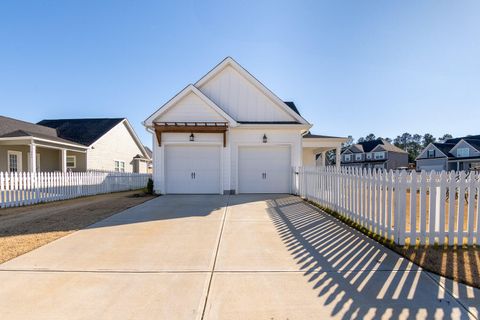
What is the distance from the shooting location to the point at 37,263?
147 inches

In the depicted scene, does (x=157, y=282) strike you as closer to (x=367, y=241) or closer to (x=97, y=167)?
(x=367, y=241)

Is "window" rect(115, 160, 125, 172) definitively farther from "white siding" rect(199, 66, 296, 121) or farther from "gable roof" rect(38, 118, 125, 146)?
"white siding" rect(199, 66, 296, 121)

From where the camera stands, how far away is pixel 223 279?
10.7 feet

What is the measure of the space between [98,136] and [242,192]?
14.6 m

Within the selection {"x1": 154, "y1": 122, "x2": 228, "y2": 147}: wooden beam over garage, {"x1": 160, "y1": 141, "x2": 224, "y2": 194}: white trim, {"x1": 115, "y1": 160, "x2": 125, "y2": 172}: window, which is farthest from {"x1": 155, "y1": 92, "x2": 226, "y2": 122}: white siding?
{"x1": 115, "y1": 160, "x2": 125, "y2": 172}: window

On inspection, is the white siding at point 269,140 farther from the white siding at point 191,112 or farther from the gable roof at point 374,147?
the gable roof at point 374,147

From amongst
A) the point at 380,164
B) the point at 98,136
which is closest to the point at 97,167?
the point at 98,136

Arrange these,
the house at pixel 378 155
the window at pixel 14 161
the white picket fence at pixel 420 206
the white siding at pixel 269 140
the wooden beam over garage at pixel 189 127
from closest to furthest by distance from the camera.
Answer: the white picket fence at pixel 420 206, the wooden beam over garage at pixel 189 127, the white siding at pixel 269 140, the window at pixel 14 161, the house at pixel 378 155

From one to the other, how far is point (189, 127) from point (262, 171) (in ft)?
12.9

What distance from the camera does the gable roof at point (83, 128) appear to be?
20047 mm

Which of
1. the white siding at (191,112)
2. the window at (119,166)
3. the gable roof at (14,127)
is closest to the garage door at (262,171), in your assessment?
the white siding at (191,112)

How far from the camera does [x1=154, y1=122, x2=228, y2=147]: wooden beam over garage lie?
11.1 metres

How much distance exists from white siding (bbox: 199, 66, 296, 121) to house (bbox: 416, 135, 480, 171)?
31.6 meters

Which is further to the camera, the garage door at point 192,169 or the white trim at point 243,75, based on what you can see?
the white trim at point 243,75
